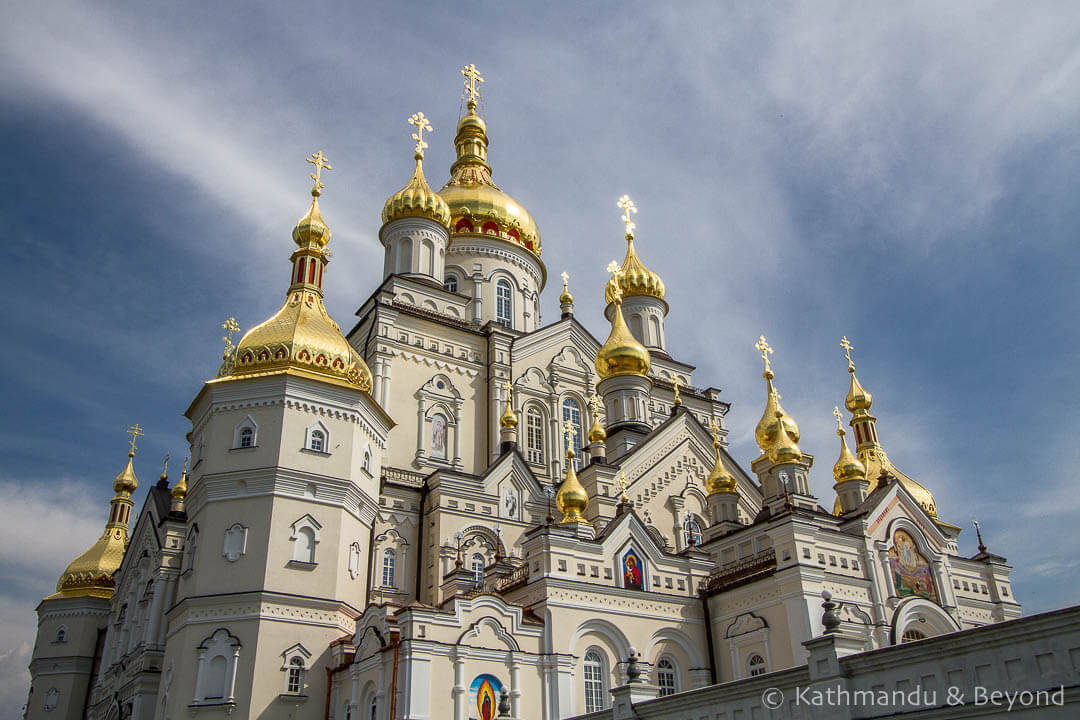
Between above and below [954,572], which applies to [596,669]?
below

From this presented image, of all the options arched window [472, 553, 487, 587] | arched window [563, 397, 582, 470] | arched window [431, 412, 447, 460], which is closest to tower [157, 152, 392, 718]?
arched window [472, 553, 487, 587]

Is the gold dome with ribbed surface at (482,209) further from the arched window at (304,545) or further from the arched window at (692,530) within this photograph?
the arched window at (304,545)

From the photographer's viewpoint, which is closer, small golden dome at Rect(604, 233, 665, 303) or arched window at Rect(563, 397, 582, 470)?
arched window at Rect(563, 397, 582, 470)

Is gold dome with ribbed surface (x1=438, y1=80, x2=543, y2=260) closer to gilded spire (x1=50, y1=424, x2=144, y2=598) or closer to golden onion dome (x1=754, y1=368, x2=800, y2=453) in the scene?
golden onion dome (x1=754, y1=368, x2=800, y2=453)

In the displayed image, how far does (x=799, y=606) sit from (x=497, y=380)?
1247cm

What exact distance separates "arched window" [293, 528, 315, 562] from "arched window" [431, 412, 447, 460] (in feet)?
21.7

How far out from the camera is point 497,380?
27.5 meters

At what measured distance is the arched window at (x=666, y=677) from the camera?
18984 millimetres

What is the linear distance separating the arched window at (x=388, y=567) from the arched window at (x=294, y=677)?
4.07m

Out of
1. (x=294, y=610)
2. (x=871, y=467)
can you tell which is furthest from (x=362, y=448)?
(x=871, y=467)

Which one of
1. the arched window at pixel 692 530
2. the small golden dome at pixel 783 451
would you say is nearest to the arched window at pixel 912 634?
the small golden dome at pixel 783 451

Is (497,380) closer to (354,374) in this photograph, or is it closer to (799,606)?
(354,374)

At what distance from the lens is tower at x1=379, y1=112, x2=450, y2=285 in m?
30.1

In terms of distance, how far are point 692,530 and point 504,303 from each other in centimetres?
1133
